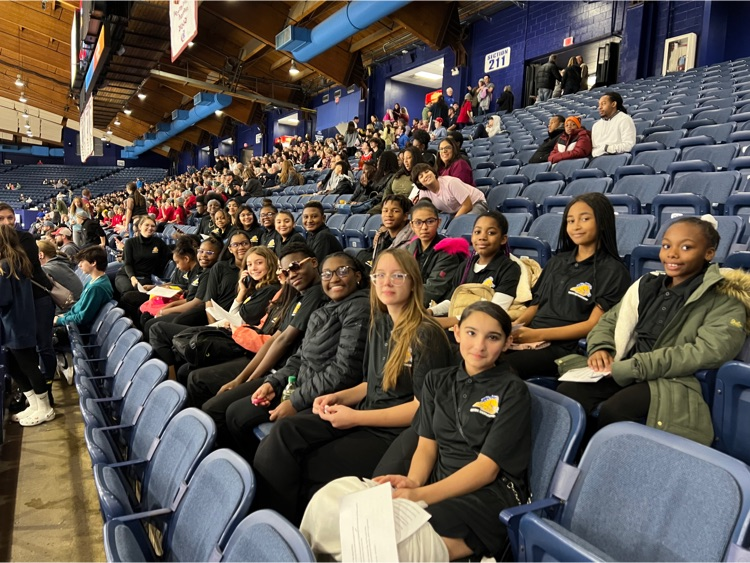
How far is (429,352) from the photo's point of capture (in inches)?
70.7

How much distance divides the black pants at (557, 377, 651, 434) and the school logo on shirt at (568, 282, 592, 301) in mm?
442

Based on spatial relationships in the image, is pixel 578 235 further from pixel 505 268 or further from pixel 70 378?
pixel 70 378

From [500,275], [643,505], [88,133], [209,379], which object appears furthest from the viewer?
[88,133]

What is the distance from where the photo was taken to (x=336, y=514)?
1319 millimetres

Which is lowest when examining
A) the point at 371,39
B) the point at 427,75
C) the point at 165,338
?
the point at 165,338

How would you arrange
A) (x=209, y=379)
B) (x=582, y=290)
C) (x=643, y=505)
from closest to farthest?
(x=643, y=505)
(x=582, y=290)
(x=209, y=379)

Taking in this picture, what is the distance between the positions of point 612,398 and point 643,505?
23.7 inches

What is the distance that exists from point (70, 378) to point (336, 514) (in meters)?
3.95

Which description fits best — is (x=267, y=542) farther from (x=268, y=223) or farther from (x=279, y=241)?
(x=268, y=223)

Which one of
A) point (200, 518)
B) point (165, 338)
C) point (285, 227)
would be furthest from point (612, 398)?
point (285, 227)

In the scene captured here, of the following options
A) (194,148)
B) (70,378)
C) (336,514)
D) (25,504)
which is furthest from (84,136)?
(194,148)

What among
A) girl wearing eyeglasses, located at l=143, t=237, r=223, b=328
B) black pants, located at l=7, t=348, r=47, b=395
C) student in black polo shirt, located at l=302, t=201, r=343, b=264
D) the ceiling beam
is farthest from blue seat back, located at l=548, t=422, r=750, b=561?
the ceiling beam

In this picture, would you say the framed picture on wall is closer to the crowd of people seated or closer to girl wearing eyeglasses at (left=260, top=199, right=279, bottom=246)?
girl wearing eyeglasses at (left=260, top=199, right=279, bottom=246)

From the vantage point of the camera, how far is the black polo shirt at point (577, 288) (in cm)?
222
